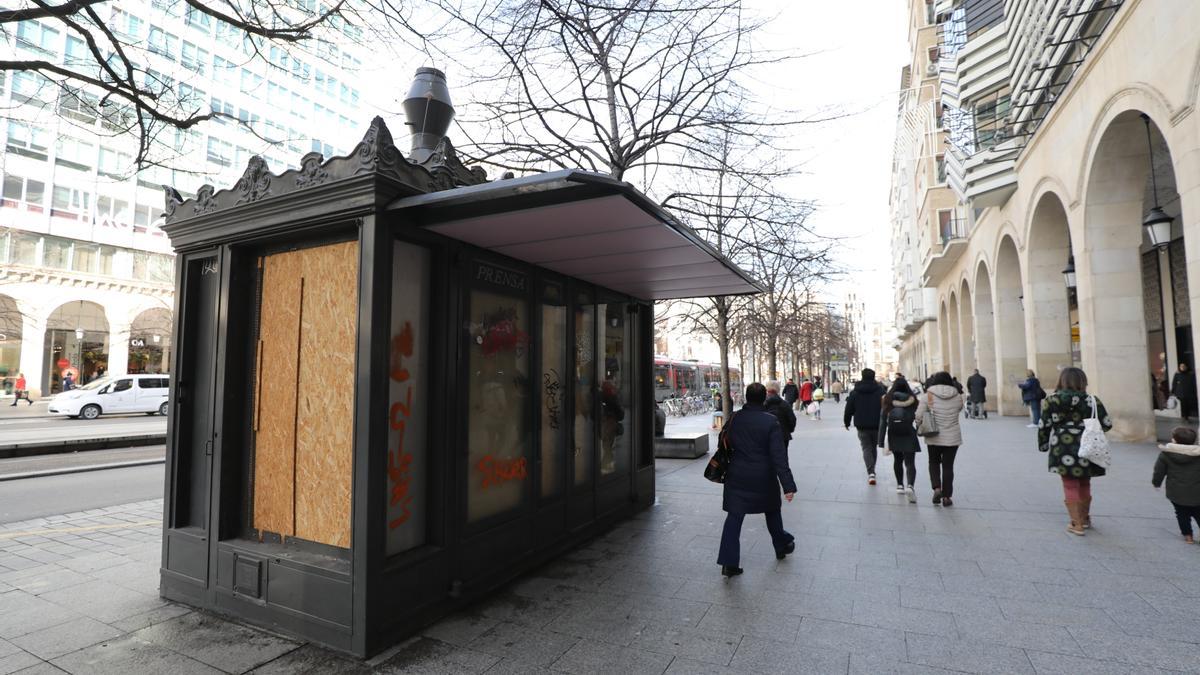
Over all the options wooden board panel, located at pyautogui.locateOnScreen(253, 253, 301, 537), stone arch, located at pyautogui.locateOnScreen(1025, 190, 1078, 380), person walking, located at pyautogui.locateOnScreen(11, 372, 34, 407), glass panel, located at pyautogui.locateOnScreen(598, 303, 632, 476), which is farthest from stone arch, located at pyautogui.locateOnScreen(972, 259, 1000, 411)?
person walking, located at pyautogui.locateOnScreen(11, 372, 34, 407)

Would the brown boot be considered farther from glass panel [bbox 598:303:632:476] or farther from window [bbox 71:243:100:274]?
window [bbox 71:243:100:274]

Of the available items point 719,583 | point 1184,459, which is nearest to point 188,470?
point 719,583

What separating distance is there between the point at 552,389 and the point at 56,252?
42061 millimetres

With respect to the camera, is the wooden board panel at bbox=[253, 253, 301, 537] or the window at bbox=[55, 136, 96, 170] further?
the window at bbox=[55, 136, 96, 170]

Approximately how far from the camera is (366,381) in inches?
148

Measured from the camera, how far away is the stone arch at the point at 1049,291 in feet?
55.8

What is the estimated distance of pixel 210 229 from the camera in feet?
15.5

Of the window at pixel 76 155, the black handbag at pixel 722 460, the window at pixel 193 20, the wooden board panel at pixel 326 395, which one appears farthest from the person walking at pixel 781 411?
the window at pixel 76 155

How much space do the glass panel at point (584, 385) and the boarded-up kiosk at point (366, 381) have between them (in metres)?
0.95

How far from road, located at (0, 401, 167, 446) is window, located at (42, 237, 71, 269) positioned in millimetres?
11724

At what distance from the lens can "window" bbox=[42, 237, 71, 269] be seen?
110 ft

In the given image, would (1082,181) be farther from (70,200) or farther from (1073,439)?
(70,200)

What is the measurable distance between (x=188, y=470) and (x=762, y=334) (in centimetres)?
2106

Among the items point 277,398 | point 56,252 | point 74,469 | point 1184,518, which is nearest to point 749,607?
point 277,398
